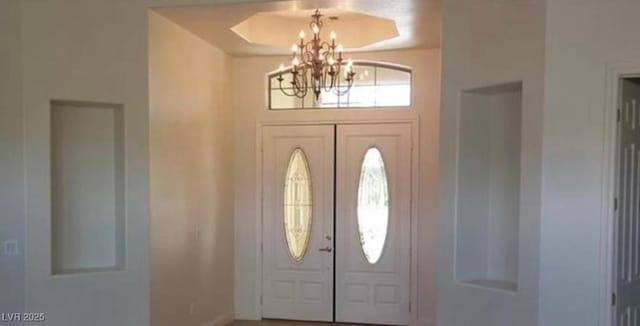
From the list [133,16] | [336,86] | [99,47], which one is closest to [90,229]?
[99,47]

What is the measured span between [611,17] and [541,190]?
119 centimetres

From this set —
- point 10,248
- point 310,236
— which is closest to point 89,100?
point 10,248

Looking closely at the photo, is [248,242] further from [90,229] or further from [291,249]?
[90,229]

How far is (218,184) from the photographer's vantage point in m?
5.94

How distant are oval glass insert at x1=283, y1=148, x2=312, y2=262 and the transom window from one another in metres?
0.61

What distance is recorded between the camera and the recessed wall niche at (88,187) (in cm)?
442

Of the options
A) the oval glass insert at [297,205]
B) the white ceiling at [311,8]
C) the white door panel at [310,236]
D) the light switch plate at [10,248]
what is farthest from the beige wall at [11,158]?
the oval glass insert at [297,205]

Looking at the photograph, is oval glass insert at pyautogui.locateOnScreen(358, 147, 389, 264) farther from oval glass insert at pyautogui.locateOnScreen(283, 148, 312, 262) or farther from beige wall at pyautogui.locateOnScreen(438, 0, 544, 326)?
beige wall at pyautogui.locateOnScreen(438, 0, 544, 326)

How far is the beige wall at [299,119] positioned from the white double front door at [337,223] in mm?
132

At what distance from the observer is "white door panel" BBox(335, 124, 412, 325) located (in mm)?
5977

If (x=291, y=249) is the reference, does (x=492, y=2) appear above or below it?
above

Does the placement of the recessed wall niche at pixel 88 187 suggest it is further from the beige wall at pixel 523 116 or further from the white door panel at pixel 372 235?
the beige wall at pixel 523 116

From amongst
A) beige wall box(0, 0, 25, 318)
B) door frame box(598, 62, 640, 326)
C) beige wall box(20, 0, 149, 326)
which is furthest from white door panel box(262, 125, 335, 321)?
door frame box(598, 62, 640, 326)

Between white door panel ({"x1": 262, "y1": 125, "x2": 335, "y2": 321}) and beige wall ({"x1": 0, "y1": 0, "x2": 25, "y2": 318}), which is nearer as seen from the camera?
beige wall ({"x1": 0, "y1": 0, "x2": 25, "y2": 318})
